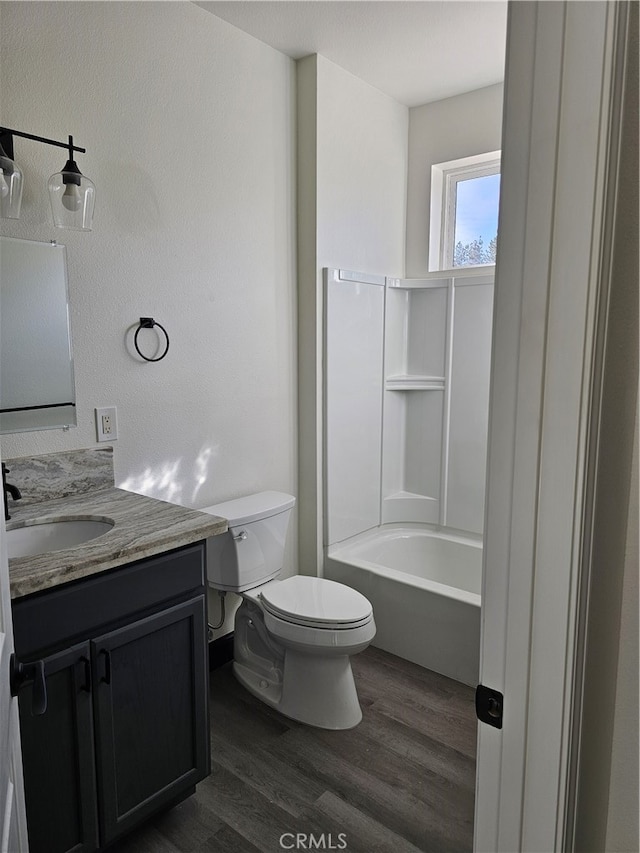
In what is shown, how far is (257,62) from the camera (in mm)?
2551

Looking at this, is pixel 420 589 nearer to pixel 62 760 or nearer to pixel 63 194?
pixel 62 760

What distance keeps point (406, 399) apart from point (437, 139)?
1.40 m

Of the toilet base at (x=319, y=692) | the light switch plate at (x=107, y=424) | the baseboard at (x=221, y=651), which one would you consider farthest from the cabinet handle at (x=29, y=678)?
the baseboard at (x=221, y=651)

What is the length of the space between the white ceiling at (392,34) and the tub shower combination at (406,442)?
3.04 feet

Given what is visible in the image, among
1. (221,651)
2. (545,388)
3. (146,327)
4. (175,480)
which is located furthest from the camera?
(221,651)

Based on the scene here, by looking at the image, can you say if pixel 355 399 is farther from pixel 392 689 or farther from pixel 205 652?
pixel 205 652

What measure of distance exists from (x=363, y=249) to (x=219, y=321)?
96cm

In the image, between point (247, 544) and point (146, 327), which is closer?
point (146, 327)

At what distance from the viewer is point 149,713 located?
65.6 inches

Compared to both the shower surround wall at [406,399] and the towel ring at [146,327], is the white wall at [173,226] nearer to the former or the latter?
the towel ring at [146,327]

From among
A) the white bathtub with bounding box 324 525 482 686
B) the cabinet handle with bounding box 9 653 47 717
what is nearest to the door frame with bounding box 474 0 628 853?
the cabinet handle with bounding box 9 653 47 717

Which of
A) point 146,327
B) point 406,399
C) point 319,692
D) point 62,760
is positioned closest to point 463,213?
point 406,399

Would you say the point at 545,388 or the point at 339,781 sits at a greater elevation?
the point at 545,388

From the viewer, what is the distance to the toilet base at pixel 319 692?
229 cm
